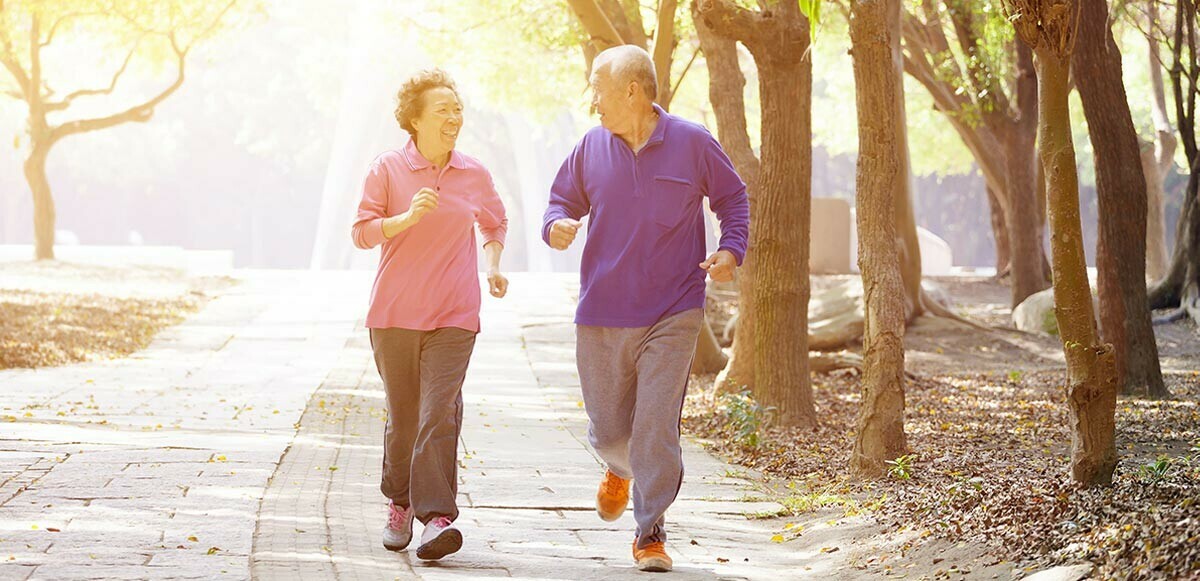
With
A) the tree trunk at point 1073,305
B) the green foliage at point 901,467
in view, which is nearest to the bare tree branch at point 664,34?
the green foliage at point 901,467

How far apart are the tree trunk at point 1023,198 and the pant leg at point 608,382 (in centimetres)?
1715

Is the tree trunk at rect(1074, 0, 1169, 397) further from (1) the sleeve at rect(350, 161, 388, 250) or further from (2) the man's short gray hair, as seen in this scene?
(1) the sleeve at rect(350, 161, 388, 250)

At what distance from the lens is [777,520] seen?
24.3 feet

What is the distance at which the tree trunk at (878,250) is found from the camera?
8203 millimetres

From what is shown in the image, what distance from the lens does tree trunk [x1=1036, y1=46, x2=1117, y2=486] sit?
19.8 ft

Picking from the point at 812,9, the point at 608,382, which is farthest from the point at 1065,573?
the point at 812,9

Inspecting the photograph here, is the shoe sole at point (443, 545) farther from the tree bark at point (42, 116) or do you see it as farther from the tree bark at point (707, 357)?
the tree bark at point (42, 116)

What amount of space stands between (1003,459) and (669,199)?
4.09m

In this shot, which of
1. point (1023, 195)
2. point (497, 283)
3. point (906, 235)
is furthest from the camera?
point (1023, 195)

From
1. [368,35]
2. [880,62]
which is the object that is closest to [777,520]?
[880,62]

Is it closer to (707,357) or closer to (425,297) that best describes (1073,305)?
(425,297)

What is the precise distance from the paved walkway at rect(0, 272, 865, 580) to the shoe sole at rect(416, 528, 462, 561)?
70mm

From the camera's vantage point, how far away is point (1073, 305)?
6.17 metres

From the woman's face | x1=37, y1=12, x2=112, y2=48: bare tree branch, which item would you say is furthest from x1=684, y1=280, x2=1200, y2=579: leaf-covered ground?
x1=37, y1=12, x2=112, y2=48: bare tree branch
